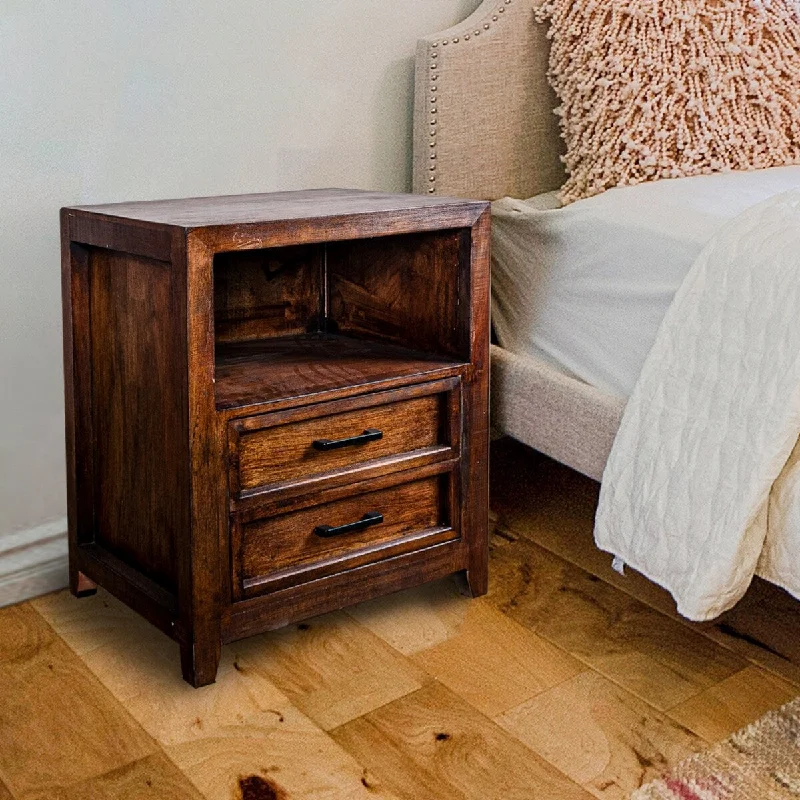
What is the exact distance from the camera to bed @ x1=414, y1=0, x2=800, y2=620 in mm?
1354

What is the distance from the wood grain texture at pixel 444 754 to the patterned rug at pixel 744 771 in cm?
11

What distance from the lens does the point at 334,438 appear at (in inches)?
58.1

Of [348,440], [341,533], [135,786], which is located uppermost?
[348,440]

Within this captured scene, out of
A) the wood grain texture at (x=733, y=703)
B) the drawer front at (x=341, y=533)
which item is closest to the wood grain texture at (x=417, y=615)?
the drawer front at (x=341, y=533)

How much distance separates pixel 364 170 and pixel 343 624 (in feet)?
2.59

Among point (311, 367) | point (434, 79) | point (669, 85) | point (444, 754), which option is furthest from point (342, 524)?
point (669, 85)

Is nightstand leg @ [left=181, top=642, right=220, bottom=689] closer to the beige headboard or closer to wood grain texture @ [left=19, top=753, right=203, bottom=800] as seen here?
wood grain texture @ [left=19, top=753, right=203, bottom=800]

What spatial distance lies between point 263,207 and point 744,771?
3.03 feet

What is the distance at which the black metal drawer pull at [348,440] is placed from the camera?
4.76 feet

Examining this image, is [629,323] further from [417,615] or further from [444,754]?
[444,754]

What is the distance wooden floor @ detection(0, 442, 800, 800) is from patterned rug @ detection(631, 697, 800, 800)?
3cm

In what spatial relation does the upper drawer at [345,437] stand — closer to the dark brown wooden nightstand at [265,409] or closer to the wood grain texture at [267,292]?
the dark brown wooden nightstand at [265,409]

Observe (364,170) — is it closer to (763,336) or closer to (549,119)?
(549,119)

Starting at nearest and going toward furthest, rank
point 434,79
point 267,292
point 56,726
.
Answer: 1. point 56,726
2. point 267,292
3. point 434,79
